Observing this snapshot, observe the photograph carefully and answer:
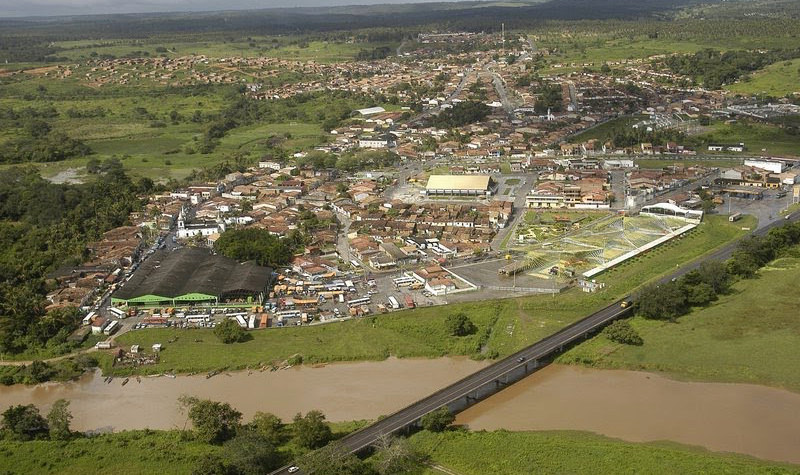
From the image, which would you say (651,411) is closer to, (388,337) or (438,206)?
(388,337)

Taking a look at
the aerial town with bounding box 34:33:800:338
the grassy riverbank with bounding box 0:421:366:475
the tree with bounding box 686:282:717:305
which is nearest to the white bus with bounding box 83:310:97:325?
the aerial town with bounding box 34:33:800:338

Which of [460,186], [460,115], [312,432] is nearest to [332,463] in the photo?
[312,432]

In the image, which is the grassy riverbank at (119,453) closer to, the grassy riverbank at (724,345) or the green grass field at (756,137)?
the grassy riverbank at (724,345)

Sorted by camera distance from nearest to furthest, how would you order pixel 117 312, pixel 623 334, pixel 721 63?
1. pixel 623 334
2. pixel 117 312
3. pixel 721 63

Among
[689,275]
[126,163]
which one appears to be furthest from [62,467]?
[126,163]

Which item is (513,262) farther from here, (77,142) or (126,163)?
(77,142)
